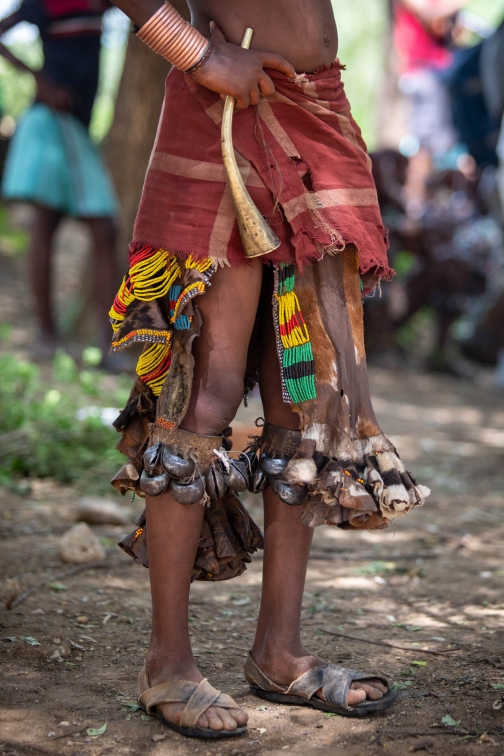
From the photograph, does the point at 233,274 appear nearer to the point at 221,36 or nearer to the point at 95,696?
the point at 221,36

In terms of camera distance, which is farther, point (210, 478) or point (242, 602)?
point (242, 602)

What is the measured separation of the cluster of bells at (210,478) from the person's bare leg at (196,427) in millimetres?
41

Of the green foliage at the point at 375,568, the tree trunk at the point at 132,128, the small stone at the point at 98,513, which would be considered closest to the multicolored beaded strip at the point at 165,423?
the green foliage at the point at 375,568

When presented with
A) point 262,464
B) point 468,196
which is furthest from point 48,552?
point 468,196

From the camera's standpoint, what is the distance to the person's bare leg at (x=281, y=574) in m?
2.00

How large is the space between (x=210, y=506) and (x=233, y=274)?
595 mm

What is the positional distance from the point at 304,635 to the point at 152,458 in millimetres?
872

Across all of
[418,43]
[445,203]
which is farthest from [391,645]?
[418,43]

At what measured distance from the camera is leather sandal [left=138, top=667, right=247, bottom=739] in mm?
1809

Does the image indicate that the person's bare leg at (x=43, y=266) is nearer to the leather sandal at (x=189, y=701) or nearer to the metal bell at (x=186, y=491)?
the metal bell at (x=186, y=491)

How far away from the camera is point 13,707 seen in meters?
1.88

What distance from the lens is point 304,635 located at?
2.41 meters

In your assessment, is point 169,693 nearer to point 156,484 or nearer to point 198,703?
point 198,703

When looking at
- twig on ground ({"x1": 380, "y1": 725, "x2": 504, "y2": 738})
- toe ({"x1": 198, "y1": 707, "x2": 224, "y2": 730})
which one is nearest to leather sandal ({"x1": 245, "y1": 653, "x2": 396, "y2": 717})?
twig on ground ({"x1": 380, "y1": 725, "x2": 504, "y2": 738})
